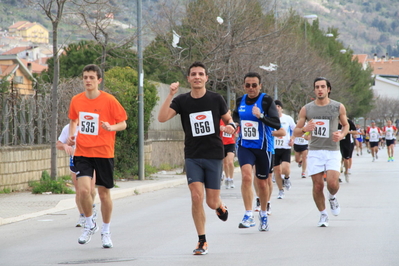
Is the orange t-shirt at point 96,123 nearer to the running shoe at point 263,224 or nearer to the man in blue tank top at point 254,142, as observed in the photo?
the man in blue tank top at point 254,142

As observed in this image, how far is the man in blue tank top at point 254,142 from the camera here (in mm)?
9133

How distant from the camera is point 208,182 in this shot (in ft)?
24.8

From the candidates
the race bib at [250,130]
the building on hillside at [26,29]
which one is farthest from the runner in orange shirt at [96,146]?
the building on hillside at [26,29]

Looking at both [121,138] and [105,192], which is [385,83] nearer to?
[121,138]

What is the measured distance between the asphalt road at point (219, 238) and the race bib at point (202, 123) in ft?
4.40

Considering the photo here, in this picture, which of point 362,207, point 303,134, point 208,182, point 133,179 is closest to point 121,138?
point 133,179

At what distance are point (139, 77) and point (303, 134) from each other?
965cm

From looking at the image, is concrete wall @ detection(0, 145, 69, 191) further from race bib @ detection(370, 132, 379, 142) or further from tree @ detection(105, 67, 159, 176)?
race bib @ detection(370, 132, 379, 142)

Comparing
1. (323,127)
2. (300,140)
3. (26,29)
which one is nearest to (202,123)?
(323,127)

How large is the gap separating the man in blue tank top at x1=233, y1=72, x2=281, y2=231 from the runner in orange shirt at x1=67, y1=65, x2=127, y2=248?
197 cm

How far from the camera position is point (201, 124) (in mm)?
7457

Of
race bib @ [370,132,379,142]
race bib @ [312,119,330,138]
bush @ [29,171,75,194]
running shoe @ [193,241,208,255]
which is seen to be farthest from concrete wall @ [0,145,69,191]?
race bib @ [370,132,379,142]

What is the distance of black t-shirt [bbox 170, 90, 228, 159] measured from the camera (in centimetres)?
746

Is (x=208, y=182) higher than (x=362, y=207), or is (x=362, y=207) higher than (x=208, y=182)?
(x=208, y=182)
